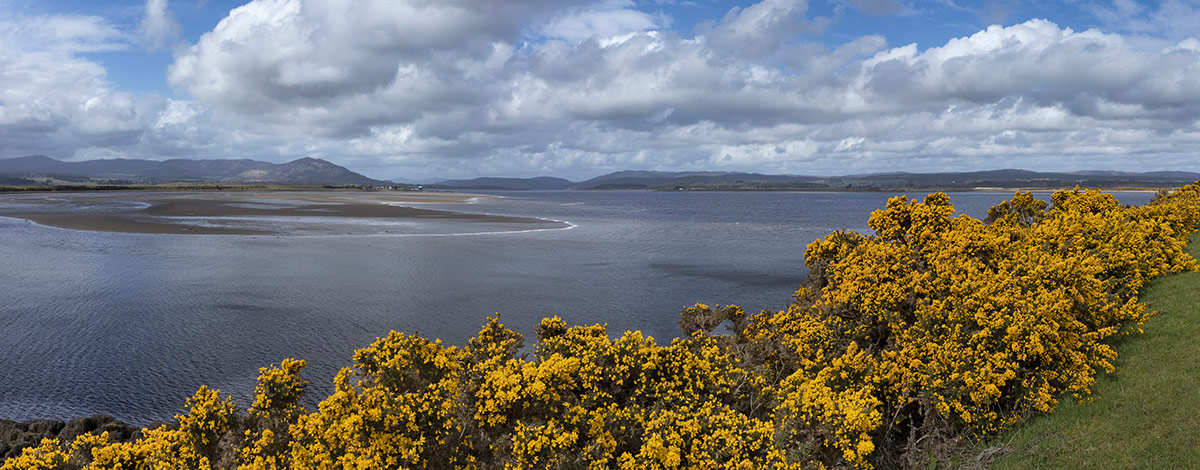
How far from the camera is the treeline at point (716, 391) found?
11180mm

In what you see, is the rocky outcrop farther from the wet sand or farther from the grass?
the wet sand

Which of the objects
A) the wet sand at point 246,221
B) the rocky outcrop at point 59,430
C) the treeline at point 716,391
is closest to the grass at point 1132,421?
the treeline at point 716,391

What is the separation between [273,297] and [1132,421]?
127ft

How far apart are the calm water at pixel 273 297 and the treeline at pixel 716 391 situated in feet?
33.7

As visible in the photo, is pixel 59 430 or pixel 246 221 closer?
pixel 59 430

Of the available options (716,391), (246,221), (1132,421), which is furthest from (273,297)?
(246,221)

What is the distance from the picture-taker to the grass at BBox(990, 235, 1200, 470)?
40.3ft

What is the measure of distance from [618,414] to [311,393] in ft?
49.3

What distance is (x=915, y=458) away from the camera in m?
14.3

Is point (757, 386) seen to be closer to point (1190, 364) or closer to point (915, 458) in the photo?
point (915, 458)

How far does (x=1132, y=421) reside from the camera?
1357 centimetres

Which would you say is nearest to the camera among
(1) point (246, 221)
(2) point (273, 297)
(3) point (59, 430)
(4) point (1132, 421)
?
(4) point (1132, 421)

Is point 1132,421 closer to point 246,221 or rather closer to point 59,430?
point 59,430

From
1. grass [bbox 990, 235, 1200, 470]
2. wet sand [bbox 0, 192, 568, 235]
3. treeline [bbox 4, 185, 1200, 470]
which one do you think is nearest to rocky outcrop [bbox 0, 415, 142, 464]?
treeline [bbox 4, 185, 1200, 470]
